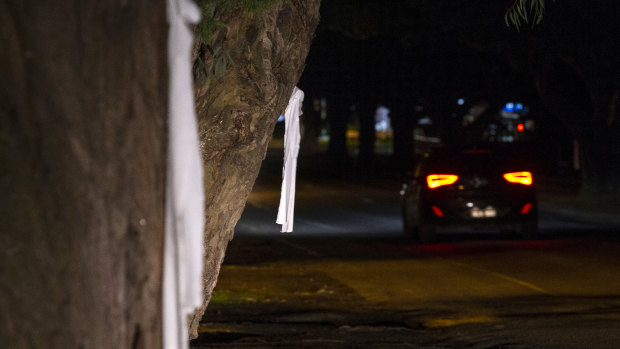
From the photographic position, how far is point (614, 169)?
27.3m

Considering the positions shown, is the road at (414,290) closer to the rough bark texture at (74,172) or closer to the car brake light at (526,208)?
the car brake light at (526,208)

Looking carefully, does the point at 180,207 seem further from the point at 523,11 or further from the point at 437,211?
the point at 437,211

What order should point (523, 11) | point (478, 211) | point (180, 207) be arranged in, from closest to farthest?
point (180, 207)
point (523, 11)
point (478, 211)

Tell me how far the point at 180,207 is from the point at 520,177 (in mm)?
14304

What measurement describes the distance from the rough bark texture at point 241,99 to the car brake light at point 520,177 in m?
10.9

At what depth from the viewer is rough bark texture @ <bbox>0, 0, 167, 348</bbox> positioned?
3.16 metres

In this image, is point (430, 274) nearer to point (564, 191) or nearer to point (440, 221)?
point (440, 221)

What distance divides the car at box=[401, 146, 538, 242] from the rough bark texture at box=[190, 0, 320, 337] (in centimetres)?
1058

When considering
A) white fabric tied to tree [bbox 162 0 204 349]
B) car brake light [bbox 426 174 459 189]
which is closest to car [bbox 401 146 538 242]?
car brake light [bbox 426 174 459 189]

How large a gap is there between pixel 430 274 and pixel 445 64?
27046 mm

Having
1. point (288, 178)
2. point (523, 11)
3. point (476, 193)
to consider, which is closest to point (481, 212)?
point (476, 193)

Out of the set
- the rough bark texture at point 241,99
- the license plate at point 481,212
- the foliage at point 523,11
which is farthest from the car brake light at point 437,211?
the rough bark texture at point 241,99

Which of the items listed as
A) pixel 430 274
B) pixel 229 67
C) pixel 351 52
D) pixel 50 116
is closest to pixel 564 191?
pixel 351 52

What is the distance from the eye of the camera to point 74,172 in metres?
3.22
